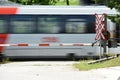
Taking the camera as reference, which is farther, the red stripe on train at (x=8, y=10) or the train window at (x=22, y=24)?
the red stripe on train at (x=8, y=10)

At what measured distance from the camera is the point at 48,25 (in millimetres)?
28156

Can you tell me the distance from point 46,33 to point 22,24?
4.79ft

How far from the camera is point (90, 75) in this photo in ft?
60.0

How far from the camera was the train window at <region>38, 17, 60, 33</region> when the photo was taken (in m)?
28.2

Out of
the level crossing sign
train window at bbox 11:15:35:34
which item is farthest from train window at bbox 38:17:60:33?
the level crossing sign

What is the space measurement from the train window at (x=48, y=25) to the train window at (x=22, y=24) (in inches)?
18.1

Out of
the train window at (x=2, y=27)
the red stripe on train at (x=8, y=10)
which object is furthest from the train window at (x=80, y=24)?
the train window at (x=2, y=27)

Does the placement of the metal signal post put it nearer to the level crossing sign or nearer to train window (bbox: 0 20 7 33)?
the level crossing sign

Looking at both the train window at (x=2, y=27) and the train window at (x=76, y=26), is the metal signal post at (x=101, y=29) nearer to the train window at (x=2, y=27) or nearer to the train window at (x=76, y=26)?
the train window at (x=76, y=26)

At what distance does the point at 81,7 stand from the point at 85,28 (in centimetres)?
→ 144

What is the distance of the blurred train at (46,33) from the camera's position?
28109 millimetres

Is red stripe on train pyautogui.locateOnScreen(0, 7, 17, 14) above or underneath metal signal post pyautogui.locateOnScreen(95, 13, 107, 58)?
above

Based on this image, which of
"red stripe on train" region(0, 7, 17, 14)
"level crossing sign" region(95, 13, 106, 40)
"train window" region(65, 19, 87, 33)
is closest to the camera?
"level crossing sign" region(95, 13, 106, 40)

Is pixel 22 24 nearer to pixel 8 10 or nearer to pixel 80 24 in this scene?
pixel 8 10
